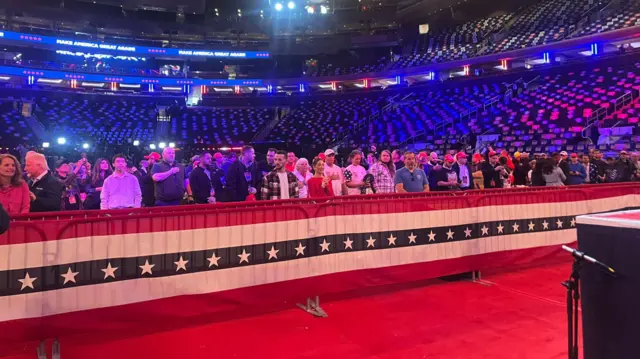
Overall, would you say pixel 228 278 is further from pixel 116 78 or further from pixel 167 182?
pixel 116 78

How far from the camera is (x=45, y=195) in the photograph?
468cm

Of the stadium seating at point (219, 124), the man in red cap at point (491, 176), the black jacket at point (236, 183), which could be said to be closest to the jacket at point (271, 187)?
the black jacket at point (236, 183)

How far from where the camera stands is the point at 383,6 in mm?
36531

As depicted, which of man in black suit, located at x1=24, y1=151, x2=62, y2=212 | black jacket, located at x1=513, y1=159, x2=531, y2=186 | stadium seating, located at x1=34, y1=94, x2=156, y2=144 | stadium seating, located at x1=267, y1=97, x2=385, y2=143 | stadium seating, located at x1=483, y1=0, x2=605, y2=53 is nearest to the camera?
man in black suit, located at x1=24, y1=151, x2=62, y2=212

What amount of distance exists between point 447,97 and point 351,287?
27546 mm

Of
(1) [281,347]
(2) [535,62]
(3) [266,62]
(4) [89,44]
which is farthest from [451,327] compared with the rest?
(3) [266,62]

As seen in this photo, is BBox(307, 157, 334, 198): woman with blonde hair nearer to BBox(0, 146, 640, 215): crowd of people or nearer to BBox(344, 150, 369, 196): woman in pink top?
BBox(0, 146, 640, 215): crowd of people

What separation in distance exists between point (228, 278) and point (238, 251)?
27cm

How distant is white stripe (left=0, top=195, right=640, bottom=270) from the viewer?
3.40 meters

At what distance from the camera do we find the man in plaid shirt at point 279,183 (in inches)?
228

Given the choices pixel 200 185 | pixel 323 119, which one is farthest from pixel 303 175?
pixel 323 119

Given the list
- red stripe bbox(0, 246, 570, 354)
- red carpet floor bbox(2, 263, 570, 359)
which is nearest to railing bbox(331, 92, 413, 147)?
red stripe bbox(0, 246, 570, 354)

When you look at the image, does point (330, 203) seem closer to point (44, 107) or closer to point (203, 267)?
point (203, 267)

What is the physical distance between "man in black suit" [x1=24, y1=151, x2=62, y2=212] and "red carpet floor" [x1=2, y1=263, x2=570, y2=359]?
5.08 feet
